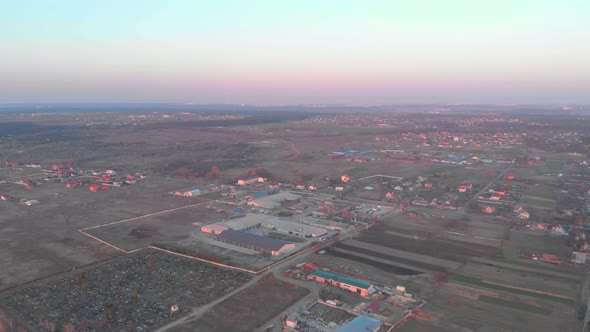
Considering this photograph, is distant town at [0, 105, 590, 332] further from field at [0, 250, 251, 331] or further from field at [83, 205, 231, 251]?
field at [83, 205, 231, 251]

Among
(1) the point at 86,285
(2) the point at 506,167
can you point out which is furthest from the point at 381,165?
(1) the point at 86,285

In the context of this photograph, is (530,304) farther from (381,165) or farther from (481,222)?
(381,165)

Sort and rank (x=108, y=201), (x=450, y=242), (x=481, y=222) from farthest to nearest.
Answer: (x=108, y=201)
(x=481, y=222)
(x=450, y=242)

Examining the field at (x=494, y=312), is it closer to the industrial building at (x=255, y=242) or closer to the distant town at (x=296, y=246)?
the distant town at (x=296, y=246)

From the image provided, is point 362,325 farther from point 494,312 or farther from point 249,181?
point 249,181

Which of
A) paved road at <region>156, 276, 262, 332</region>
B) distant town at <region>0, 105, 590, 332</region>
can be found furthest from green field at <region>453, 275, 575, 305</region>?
paved road at <region>156, 276, 262, 332</region>

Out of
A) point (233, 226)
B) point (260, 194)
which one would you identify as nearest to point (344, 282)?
point (233, 226)
